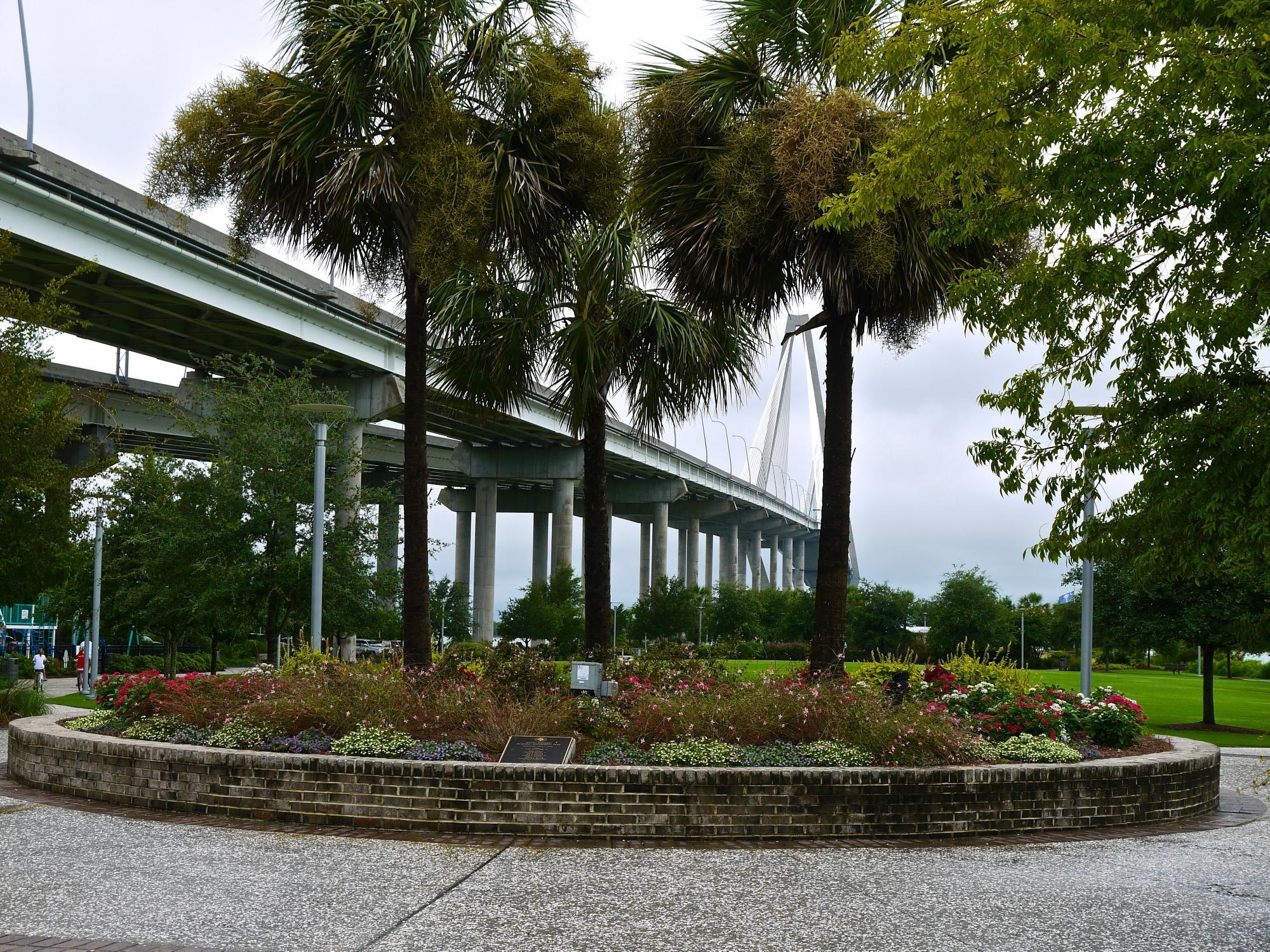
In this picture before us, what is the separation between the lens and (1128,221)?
25.3 ft

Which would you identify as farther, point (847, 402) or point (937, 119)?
point (847, 402)

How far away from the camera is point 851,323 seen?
1439 cm

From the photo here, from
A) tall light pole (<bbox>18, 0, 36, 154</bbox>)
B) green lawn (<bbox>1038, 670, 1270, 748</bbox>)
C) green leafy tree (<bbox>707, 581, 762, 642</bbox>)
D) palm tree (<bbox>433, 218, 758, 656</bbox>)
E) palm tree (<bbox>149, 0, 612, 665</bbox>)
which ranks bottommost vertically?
green lawn (<bbox>1038, 670, 1270, 748</bbox>)

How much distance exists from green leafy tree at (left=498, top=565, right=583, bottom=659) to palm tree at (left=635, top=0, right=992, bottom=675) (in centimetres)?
3939

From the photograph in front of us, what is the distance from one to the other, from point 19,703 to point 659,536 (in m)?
60.3

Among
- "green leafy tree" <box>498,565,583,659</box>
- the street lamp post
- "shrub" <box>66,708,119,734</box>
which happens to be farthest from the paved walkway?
"green leafy tree" <box>498,565,583,659</box>

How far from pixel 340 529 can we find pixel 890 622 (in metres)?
39.7

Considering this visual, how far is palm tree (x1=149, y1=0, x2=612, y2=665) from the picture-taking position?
1391cm

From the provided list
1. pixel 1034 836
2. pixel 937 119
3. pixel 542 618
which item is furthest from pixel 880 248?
pixel 542 618

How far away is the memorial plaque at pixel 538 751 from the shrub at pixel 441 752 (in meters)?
0.28

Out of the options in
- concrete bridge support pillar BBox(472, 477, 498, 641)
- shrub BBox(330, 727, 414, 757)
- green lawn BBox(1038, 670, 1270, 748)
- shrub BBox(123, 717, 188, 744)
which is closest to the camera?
shrub BBox(330, 727, 414, 757)

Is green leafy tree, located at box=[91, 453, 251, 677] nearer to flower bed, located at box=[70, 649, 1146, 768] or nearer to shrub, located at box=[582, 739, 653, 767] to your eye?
flower bed, located at box=[70, 649, 1146, 768]

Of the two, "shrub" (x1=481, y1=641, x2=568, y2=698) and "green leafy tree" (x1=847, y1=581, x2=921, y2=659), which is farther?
"green leafy tree" (x1=847, y1=581, x2=921, y2=659)

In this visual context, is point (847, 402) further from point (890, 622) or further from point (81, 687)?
point (890, 622)
